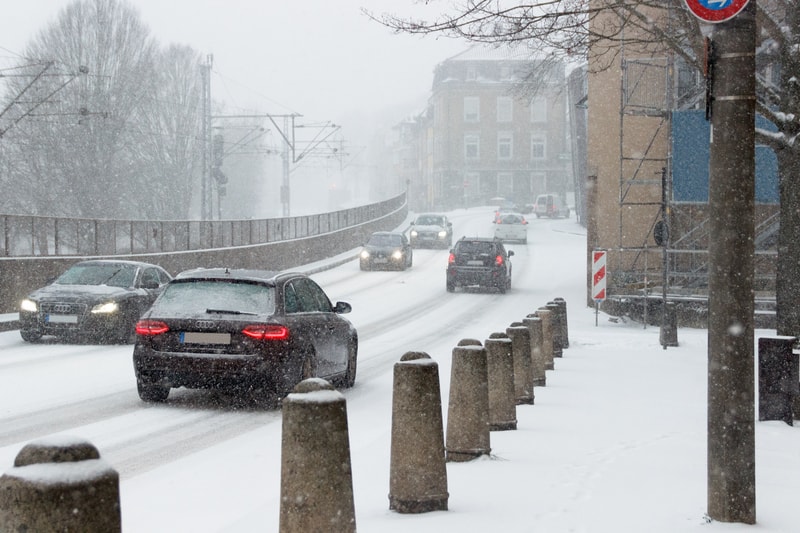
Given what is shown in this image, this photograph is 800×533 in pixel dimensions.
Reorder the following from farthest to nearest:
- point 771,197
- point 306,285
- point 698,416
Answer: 1. point 771,197
2. point 306,285
3. point 698,416

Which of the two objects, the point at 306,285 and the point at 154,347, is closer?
the point at 154,347

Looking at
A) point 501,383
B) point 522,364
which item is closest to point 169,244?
point 522,364

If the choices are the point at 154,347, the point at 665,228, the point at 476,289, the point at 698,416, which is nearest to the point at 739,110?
the point at 698,416

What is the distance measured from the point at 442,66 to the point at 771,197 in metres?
86.2

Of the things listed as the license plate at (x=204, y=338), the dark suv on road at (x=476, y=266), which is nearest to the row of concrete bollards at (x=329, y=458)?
the license plate at (x=204, y=338)

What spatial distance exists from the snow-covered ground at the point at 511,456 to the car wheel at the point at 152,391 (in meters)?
0.16

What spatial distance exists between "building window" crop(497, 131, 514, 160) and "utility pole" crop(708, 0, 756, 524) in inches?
4158

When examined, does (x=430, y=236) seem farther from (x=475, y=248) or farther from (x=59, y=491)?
(x=59, y=491)

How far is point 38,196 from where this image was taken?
5581 centimetres

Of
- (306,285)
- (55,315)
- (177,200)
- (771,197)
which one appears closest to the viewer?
(306,285)

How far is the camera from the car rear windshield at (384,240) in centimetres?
4497

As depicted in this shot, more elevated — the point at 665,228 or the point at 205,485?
the point at 665,228

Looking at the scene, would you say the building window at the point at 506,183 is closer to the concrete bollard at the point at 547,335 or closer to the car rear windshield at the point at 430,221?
the car rear windshield at the point at 430,221

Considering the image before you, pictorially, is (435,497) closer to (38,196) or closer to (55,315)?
(55,315)
